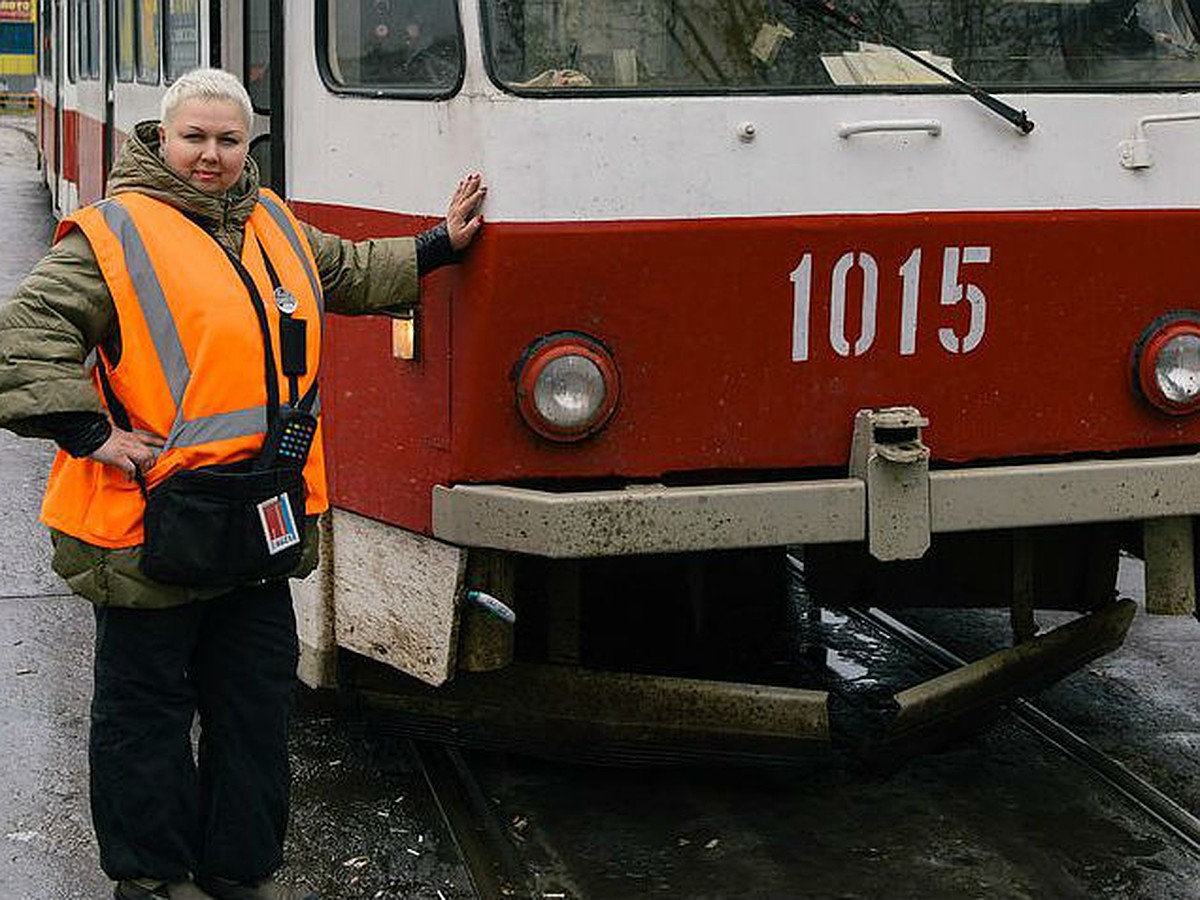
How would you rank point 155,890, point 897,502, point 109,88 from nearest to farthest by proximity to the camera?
1. point 155,890
2. point 897,502
3. point 109,88

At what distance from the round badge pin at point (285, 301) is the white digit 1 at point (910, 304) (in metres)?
1.47

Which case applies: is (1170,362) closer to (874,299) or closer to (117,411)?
(874,299)

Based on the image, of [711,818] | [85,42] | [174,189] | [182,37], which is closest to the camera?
[174,189]

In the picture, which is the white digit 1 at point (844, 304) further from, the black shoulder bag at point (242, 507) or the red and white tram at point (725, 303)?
the black shoulder bag at point (242, 507)

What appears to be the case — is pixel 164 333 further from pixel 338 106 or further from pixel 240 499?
pixel 338 106

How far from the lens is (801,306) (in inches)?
191

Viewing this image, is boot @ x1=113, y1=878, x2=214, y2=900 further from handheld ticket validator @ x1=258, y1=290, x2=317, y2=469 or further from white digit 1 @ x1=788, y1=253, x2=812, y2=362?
white digit 1 @ x1=788, y1=253, x2=812, y2=362

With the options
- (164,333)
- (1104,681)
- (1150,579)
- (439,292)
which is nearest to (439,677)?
(439,292)

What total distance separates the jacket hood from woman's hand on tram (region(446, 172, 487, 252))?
1.74 feet

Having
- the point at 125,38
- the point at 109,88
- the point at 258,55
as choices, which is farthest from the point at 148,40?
the point at 258,55

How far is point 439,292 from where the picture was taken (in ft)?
15.7

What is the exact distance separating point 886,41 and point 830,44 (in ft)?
0.45

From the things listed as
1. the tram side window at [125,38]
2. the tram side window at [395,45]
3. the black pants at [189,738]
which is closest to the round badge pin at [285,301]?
the black pants at [189,738]

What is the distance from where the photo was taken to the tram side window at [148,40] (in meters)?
7.48
